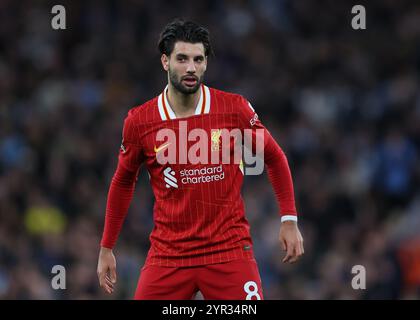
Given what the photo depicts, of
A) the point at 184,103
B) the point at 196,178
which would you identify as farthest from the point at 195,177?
the point at 184,103

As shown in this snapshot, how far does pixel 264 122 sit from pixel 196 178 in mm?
6685

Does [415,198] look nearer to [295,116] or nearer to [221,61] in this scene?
[295,116]

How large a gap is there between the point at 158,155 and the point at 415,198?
239 inches

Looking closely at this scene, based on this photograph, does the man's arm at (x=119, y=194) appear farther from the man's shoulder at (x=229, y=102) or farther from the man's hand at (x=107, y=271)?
the man's shoulder at (x=229, y=102)

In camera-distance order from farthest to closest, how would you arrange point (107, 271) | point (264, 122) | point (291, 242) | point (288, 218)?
point (264, 122) → point (107, 271) → point (288, 218) → point (291, 242)

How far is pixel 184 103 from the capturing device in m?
6.42

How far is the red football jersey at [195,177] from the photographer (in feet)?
20.6

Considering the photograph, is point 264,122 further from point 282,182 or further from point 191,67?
point 191,67

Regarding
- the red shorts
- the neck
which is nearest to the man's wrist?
the red shorts

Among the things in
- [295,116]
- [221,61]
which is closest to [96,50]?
[221,61]

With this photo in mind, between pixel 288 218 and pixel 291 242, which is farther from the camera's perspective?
pixel 288 218

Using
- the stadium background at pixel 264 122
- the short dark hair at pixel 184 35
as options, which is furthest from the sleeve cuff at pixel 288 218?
the stadium background at pixel 264 122

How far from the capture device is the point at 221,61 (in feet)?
45.8

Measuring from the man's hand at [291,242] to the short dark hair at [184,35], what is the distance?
1.13 m
